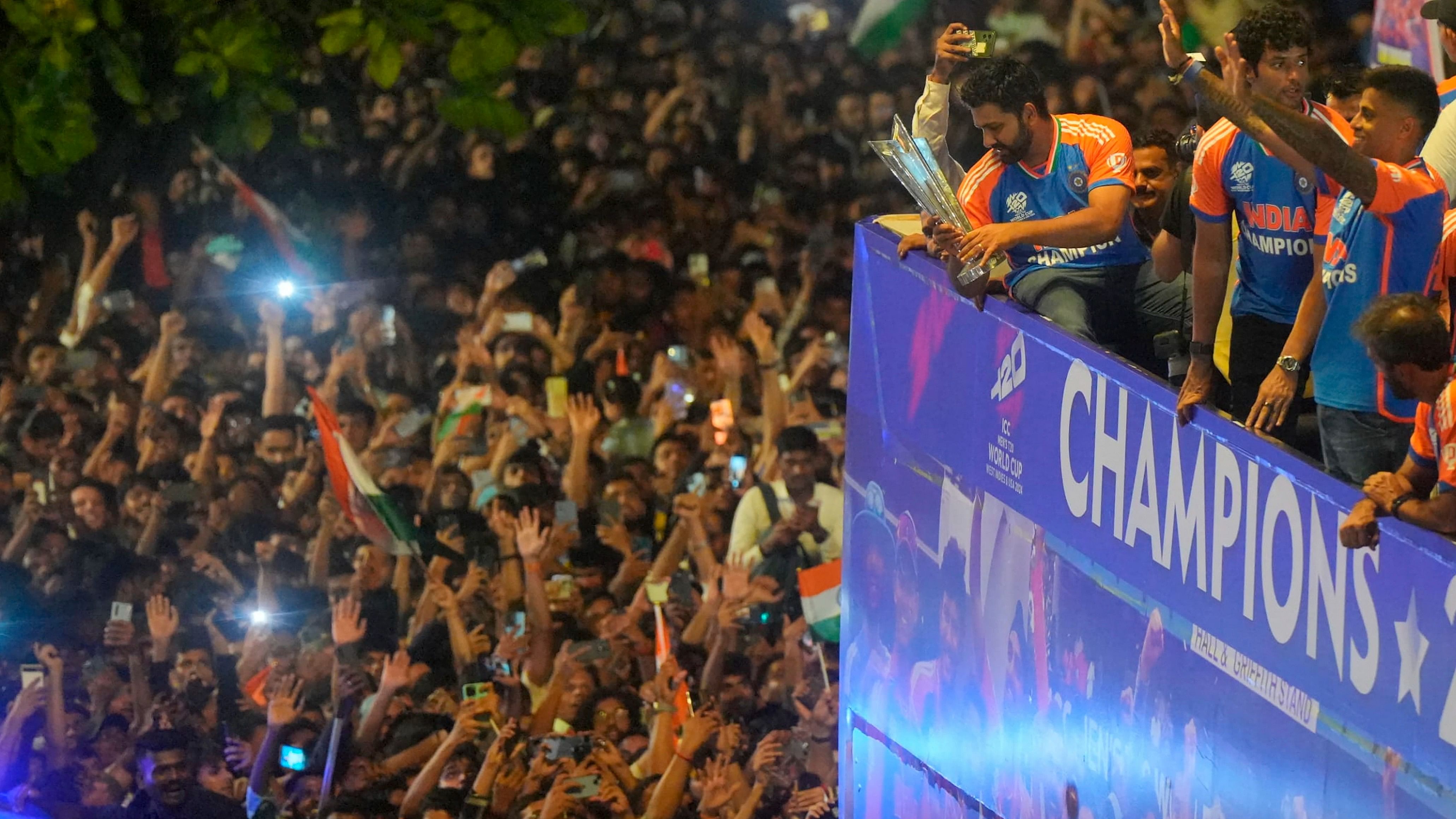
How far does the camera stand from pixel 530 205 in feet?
37.4

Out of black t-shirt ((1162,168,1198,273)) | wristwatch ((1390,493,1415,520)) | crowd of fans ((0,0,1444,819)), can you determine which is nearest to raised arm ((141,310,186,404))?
crowd of fans ((0,0,1444,819))

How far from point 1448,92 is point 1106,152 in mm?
830

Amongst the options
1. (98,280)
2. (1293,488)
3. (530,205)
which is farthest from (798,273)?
(1293,488)

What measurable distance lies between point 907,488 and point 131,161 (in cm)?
758

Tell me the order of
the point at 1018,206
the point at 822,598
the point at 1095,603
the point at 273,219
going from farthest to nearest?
the point at 273,219 → the point at 822,598 → the point at 1018,206 → the point at 1095,603

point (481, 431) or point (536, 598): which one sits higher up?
point (481, 431)

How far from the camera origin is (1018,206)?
4914 millimetres

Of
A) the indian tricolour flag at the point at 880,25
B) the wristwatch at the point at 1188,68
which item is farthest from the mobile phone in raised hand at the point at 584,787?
the indian tricolour flag at the point at 880,25

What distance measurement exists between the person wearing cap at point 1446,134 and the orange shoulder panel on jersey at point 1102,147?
716 mm

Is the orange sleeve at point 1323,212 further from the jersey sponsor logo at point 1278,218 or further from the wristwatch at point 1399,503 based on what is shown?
the wristwatch at point 1399,503

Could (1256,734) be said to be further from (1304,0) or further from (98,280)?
(98,280)

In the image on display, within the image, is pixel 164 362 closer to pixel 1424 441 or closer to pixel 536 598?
pixel 536 598

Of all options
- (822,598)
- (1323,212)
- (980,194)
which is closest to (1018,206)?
(980,194)

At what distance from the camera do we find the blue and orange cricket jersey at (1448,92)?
4.56 meters
